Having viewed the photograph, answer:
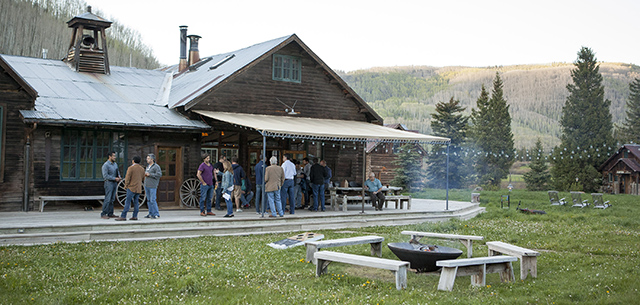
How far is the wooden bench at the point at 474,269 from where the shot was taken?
6922 millimetres

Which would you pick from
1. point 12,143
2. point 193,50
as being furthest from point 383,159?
point 12,143

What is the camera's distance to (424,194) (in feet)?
94.9

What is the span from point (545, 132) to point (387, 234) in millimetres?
Result: 101053

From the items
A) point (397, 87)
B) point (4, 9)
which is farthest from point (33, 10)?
point (397, 87)

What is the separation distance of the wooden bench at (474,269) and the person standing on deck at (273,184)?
668 cm

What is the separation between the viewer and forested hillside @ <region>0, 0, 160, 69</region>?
39.7 m

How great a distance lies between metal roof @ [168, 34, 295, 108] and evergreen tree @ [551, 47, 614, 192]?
106ft

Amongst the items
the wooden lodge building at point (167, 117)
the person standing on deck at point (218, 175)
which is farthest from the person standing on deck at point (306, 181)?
the person standing on deck at point (218, 175)

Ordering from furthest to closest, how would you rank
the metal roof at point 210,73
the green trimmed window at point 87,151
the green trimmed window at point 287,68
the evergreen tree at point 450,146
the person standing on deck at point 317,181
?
the evergreen tree at point 450,146 < the green trimmed window at point 287,68 < the metal roof at point 210,73 < the person standing on deck at point 317,181 < the green trimmed window at point 87,151

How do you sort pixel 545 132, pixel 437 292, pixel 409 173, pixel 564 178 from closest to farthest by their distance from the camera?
pixel 437 292
pixel 409 173
pixel 564 178
pixel 545 132

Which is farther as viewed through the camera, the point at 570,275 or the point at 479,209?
the point at 479,209

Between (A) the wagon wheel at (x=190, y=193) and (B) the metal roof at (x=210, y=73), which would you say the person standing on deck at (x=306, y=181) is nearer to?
(A) the wagon wheel at (x=190, y=193)

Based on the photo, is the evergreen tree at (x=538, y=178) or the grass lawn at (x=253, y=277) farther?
the evergreen tree at (x=538, y=178)

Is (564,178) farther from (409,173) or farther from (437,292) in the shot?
(437,292)
